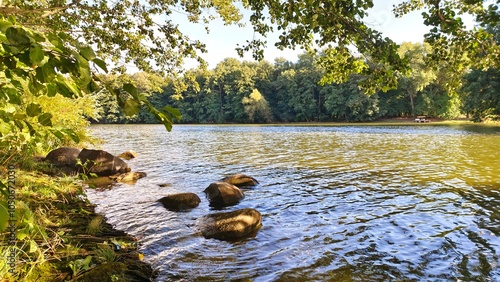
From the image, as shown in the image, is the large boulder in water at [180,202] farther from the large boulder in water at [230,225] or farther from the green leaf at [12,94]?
the green leaf at [12,94]

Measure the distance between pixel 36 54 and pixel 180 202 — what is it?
979 centimetres

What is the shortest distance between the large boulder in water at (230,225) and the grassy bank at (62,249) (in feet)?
6.12

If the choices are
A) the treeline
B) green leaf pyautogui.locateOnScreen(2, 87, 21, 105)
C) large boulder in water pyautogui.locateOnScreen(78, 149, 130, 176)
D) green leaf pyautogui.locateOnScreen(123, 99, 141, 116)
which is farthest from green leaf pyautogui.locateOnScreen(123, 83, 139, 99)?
the treeline

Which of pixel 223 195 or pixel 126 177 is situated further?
pixel 126 177

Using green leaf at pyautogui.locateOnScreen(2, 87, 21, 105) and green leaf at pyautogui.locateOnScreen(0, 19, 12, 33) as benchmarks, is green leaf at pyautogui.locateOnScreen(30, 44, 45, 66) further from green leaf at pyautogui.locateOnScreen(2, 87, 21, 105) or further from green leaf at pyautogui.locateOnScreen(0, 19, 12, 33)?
green leaf at pyautogui.locateOnScreen(2, 87, 21, 105)

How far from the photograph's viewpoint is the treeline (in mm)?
68688

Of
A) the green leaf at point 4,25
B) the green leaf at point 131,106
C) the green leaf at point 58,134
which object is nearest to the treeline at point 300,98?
the green leaf at point 58,134

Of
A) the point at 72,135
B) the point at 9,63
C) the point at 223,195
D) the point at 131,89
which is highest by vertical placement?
the point at 9,63

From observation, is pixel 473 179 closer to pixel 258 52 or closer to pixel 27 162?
pixel 258 52

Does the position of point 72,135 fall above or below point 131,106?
below

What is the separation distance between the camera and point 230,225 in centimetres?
809

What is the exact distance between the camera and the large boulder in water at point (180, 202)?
1044cm

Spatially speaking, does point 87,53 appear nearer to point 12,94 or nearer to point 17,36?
point 17,36

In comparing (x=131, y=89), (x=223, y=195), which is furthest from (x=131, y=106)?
(x=223, y=195)
